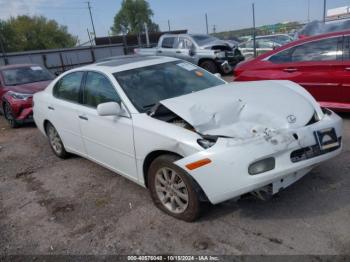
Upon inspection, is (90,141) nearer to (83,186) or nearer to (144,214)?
(83,186)

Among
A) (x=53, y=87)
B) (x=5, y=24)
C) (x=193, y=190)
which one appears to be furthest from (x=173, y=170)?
(x=5, y=24)

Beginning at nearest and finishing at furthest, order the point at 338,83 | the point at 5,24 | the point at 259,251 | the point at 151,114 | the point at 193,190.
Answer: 1. the point at 259,251
2. the point at 193,190
3. the point at 151,114
4. the point at 338,83
5. the point at 5,24

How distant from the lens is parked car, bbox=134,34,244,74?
1273 cm

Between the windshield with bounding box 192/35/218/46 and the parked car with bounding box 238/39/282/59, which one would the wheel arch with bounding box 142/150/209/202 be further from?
the parked car with bounding box 238/39/282/59

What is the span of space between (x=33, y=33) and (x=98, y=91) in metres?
63.0

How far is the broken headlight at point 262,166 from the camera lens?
274 cm

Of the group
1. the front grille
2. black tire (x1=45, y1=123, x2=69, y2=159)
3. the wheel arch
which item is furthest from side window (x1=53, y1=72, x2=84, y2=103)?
the front grille

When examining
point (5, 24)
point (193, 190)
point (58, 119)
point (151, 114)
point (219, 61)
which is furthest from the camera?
point (5, 24)

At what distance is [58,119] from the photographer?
4.98 meters

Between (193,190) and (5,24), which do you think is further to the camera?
(5,24)

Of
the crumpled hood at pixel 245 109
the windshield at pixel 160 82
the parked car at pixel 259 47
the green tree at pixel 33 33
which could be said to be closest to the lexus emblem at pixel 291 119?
the crumpled hood at pixel 245 109

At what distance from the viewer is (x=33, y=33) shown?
5988cm

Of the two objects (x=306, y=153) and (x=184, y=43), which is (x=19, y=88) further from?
(x=306, y=153)

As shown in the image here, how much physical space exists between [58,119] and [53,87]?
2.06 feet
